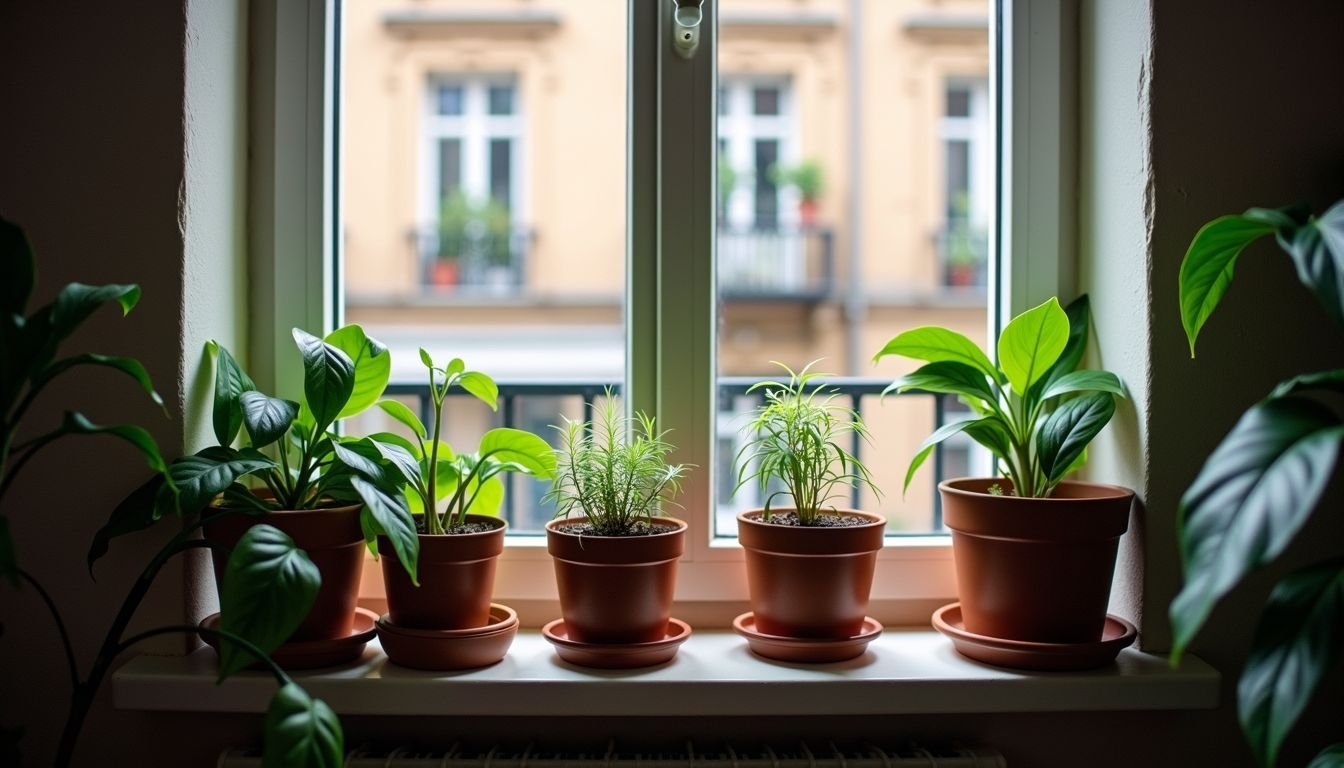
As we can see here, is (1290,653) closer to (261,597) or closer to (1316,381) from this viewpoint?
(1316,381)

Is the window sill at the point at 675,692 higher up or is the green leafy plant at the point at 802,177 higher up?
the green leafy plant at the point at 802,177

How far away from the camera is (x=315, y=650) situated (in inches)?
44.8

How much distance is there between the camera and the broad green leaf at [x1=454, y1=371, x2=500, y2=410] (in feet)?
4.03

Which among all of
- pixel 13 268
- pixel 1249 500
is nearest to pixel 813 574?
pixel 1249 500

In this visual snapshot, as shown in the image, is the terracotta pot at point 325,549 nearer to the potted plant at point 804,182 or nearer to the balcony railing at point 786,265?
the potted plant at point 804,182

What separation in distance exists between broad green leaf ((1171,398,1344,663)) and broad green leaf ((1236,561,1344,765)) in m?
0.11

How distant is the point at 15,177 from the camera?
115cm

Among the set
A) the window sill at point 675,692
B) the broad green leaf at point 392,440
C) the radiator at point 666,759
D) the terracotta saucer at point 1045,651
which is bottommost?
the radiator at point 666,759

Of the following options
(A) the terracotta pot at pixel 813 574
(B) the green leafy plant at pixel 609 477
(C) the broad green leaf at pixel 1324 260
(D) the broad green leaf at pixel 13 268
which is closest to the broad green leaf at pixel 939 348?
(A) the terracotta pot at pixel 813 574

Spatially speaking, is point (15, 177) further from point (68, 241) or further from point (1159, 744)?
point (1159, 744)

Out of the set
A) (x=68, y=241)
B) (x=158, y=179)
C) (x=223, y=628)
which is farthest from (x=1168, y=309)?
(x=68, y=241)

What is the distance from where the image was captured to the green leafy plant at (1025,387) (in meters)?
1.16

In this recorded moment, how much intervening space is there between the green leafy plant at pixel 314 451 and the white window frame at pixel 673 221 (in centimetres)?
20

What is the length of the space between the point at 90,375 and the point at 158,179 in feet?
0.88
